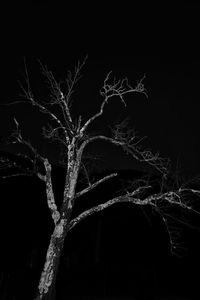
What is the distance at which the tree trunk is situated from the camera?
10.9m

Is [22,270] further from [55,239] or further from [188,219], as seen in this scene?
[188,219]

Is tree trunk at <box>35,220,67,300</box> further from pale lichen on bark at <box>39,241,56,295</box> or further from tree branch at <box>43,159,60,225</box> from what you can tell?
tree branch at <box>43,159,60,225</box>


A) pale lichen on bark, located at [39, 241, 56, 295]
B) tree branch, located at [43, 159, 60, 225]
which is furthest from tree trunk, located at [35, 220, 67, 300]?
tree branch, located at [43, 159, 60, 225]

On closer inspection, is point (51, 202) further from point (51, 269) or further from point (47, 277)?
point (47, 277)

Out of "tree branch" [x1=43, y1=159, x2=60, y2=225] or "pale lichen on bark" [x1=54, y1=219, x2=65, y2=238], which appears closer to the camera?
"pale lichen on bark" [x1=54, y1=219, x2=65, y2=238]

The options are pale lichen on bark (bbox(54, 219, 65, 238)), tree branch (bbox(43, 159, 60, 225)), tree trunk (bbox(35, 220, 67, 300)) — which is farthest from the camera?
tree branch (bbox(43, 159, 60, 225))

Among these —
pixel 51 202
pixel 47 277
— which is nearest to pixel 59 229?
pixel 51 202

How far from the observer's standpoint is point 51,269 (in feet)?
36.3

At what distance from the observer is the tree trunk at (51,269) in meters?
10.9

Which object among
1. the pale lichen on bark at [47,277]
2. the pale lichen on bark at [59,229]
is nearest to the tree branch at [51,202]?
the pale lichen on bark at [59,229]

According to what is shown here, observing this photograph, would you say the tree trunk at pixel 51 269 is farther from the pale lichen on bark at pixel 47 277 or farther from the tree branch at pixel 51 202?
the tree branch at pixel 51 202

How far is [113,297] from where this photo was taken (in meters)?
16.8

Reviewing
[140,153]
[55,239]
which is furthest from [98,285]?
[140,153]

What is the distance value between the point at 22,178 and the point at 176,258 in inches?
400
